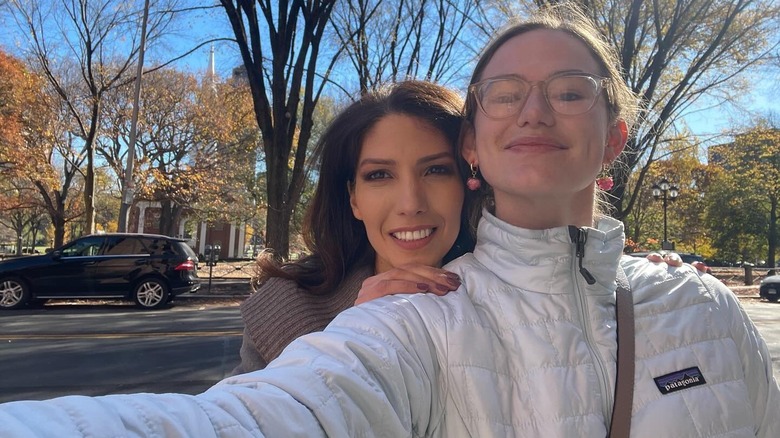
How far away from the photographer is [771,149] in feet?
112

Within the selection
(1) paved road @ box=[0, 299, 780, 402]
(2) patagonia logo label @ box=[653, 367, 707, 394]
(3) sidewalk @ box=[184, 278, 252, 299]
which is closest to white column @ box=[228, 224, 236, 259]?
(3) sidewalk @ box=[184, 278, 252, 299]

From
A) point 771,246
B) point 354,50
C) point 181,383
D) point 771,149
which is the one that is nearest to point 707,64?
point 354,50

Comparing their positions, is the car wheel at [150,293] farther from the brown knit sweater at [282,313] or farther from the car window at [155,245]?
the brown knit sweater at [282,313]

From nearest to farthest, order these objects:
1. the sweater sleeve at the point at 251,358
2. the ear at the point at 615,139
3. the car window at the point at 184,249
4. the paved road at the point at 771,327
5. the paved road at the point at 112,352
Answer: the ear at the point at 615,139 → the sweater sleeve at the point at 251,358 → the paved road at the point at 112,352 → the paved road at the point at 771,327 → the car window at the point at 184,249

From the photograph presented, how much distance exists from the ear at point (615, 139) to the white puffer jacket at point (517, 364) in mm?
305

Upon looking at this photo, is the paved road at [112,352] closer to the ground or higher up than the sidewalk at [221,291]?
higher up

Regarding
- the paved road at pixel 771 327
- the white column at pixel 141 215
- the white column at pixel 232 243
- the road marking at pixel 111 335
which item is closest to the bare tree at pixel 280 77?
the road marking at pixel 111 335

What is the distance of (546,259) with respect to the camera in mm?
1383

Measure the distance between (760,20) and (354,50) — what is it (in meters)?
10.0

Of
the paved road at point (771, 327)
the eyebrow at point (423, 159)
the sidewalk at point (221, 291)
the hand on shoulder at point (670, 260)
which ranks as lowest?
the sidewalk at point (221, 291)

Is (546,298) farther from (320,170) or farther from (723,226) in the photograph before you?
(723,226)

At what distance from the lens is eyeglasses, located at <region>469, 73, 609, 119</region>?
1.45 metres

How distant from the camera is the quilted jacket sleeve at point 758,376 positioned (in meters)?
1.36

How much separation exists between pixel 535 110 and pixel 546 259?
15.1 inches
